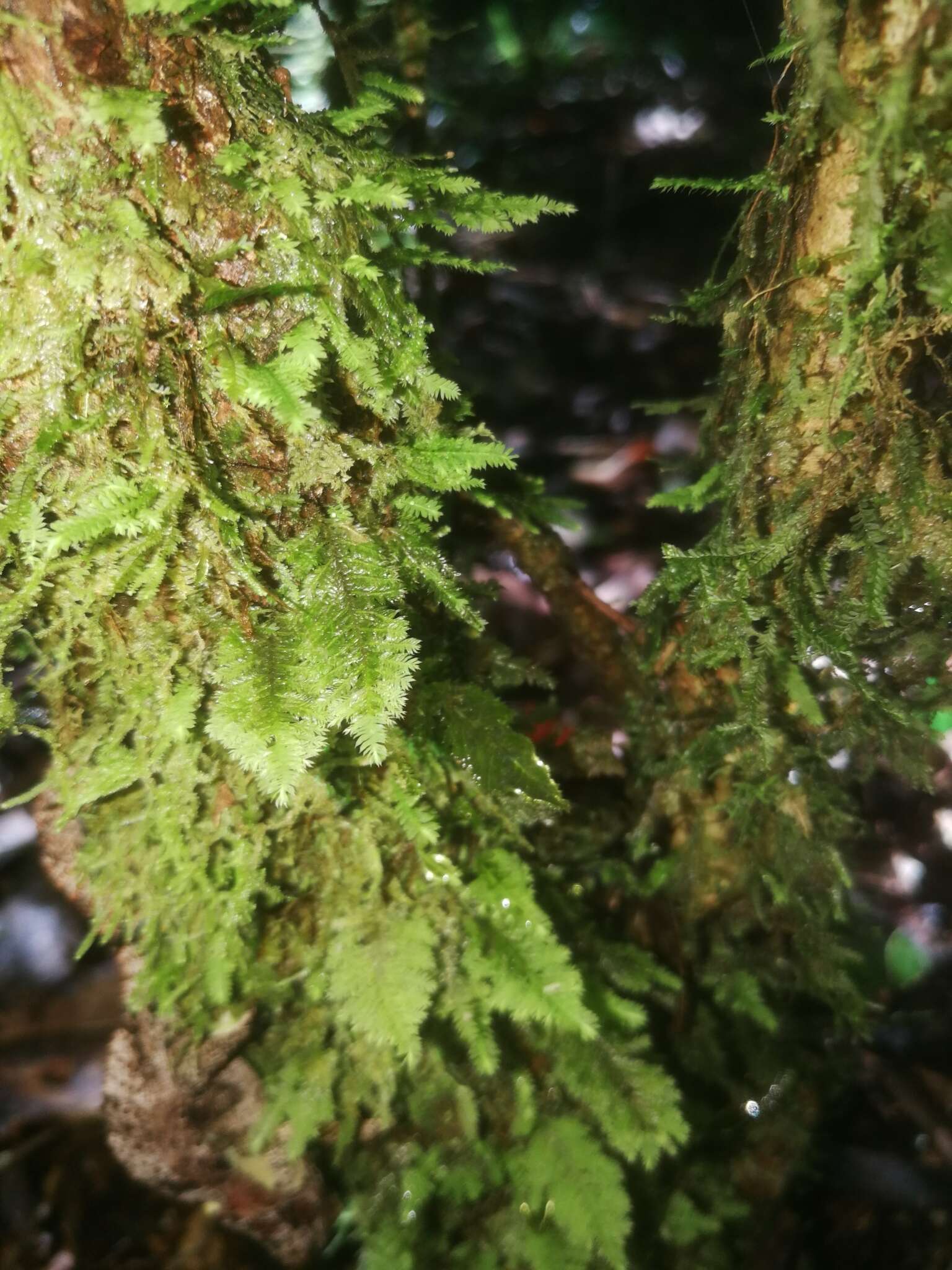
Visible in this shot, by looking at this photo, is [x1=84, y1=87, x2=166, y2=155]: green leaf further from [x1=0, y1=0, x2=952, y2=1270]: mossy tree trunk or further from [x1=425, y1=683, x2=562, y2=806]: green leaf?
[x1=425, y1=683, x2=562, y2=806]: green leaf

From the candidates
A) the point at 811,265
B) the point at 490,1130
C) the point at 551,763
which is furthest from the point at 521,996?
the point at 811,265

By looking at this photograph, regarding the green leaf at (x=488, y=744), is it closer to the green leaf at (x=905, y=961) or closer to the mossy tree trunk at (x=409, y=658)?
the mossy tree trunk at (x=409, y=658)

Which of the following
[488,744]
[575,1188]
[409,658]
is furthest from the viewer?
[575,1188]

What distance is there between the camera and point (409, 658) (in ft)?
3.51

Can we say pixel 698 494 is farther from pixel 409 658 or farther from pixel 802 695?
pixel 409 658

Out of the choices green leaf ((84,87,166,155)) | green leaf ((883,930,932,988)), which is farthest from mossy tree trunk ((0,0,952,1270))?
green leaf ((883,930,932,988))

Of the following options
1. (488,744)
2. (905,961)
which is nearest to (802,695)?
(488,744)

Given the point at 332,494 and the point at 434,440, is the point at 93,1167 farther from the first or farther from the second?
the point at 434,440

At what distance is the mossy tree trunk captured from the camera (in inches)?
35.7

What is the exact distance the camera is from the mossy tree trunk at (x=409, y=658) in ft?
2.98

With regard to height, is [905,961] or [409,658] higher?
[409,658]

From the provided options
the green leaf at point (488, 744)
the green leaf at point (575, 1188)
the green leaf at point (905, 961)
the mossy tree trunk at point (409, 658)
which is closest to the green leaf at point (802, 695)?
the mossy tree trunk at point (409, 658)

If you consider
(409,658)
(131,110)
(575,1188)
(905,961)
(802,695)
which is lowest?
(905,961)

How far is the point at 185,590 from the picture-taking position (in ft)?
3.56
